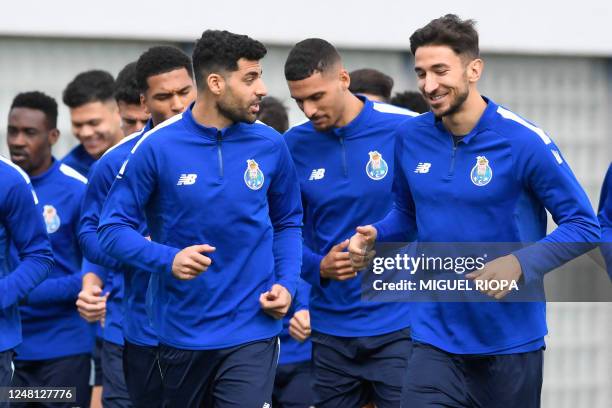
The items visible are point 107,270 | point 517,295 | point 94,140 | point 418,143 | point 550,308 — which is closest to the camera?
point 517,295

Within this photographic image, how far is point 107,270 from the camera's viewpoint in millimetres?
8492

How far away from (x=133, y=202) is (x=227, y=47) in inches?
32.5

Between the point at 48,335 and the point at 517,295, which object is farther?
the point at 48,335

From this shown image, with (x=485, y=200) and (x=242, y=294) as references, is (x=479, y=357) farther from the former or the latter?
(x=242, y=294)

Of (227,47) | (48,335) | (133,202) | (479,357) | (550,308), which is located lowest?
(550,308)

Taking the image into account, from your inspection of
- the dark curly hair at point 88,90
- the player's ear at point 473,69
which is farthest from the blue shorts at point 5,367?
the dark curly hair at point 88,90

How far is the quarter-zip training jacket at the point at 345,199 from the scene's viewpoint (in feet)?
25.2

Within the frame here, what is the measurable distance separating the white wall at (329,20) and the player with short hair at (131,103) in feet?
7.95

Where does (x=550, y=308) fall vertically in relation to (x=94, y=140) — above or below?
below

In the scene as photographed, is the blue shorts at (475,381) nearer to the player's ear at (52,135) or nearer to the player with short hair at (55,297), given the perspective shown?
the player with short hair at (55,297)

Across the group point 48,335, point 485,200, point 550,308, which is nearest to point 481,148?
point 485,200

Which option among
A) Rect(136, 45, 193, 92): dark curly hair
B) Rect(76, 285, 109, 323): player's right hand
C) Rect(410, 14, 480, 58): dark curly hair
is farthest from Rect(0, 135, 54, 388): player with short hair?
Rect(410, 14, 480, 58): dark curly hair

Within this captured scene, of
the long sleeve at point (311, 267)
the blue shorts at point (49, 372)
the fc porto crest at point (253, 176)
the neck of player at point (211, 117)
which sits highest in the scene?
the neck of player at point (211, 117)

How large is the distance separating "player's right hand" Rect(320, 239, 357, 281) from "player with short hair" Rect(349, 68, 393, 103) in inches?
66.2
